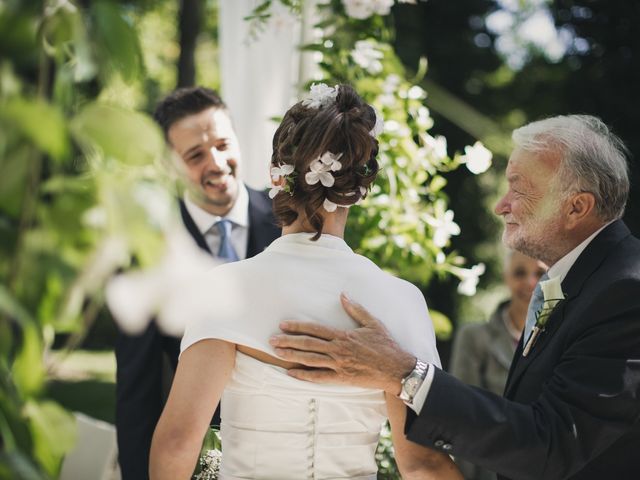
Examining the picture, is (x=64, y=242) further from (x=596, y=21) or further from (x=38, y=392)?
(x=596, y=21)

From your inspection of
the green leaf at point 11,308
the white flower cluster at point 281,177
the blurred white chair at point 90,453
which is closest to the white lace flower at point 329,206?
the white flower cluster at point 281,177

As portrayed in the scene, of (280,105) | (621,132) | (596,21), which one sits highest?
(596,21)

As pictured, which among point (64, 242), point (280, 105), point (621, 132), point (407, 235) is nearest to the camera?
point (64, 242)

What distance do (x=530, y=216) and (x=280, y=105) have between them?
65.4 inches

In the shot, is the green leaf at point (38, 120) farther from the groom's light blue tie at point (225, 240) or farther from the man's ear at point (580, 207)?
the groom's light blue tie at point (225, 240)

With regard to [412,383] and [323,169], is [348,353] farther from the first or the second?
[323,169]

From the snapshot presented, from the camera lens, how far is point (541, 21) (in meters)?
14.4

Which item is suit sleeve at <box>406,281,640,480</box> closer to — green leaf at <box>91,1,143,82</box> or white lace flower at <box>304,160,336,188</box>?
white lace flower at <box>304,160,336,188</box>

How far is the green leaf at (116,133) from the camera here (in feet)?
3.18

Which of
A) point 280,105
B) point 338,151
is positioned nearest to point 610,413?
point 338,151

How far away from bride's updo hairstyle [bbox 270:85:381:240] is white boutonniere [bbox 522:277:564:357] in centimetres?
70

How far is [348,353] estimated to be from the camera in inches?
82.0

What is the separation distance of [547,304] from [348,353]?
0.77 m

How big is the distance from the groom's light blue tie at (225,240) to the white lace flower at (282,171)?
1.36m
